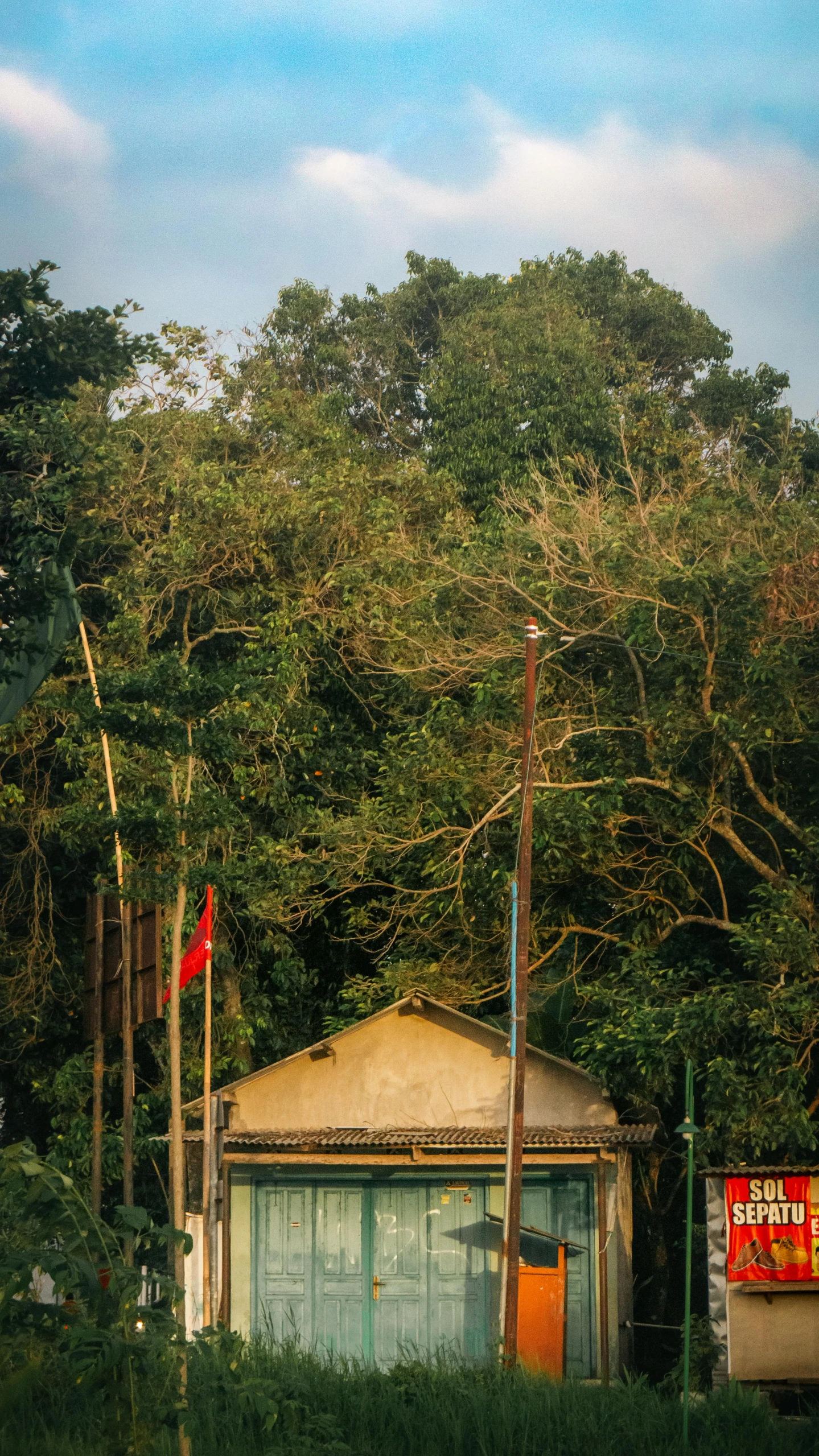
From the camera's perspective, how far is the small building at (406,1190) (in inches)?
639

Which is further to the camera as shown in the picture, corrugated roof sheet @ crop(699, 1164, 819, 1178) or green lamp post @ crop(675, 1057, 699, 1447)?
corrugated roof sheet @ crop(699, 1164, 819, 1178)

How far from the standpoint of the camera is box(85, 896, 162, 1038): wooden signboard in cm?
1406

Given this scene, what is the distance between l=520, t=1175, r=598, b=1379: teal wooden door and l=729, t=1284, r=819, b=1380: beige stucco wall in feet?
9.60

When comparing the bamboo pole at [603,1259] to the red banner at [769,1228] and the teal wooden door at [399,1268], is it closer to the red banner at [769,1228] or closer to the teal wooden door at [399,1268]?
the teal wooden door at [399,1268]

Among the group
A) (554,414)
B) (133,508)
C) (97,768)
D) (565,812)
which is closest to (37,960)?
(97,768)

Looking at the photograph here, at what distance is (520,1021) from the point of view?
1495 cm

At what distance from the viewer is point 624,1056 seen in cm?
1600

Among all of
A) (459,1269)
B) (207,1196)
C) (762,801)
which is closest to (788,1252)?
(459,1269)

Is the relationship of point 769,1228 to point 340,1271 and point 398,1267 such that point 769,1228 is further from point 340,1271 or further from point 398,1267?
point 340,1271

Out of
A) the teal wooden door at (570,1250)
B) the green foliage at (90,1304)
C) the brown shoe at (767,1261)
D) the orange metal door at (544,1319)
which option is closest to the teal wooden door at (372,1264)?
the teal wooden door at (570,1250)

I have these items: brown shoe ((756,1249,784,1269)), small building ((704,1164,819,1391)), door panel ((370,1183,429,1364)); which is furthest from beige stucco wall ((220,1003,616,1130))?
brown shoe ((756,1249,784,1269))

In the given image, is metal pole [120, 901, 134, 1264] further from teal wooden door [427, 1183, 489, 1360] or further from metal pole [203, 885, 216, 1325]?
teal wooden door [427, 1183, 489, 1360]

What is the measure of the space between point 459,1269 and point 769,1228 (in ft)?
15.7

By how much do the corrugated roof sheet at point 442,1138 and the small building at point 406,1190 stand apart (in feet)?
0.09
